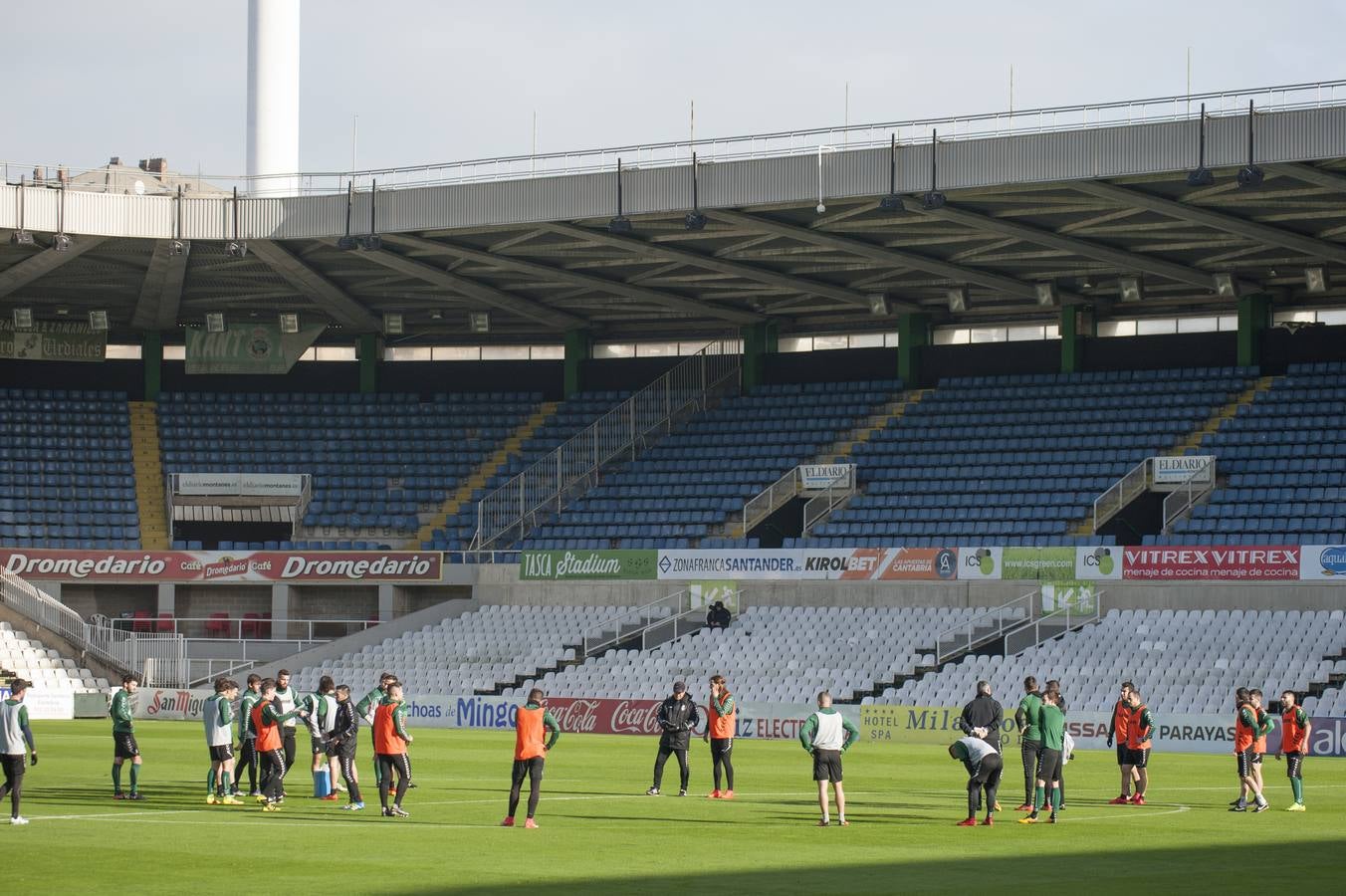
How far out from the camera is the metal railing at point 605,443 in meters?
54.2

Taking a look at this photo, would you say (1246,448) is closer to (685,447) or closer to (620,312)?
(685,447)

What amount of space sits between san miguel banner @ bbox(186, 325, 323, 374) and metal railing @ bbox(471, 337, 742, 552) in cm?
959

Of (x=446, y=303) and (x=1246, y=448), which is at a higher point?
(x=446, y=303)

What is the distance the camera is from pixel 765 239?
1858 inches

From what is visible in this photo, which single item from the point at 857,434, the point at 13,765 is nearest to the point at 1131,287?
the point at 857,434

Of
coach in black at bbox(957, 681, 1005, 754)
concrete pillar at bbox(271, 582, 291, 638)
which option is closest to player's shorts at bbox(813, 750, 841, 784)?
coach in black at bbox(957, 681, 1005, 754)

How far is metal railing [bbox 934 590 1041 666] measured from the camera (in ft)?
139

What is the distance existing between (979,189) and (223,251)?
67.9ft

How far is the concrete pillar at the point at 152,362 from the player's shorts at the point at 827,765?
43411mm

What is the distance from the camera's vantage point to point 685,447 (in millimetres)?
55219

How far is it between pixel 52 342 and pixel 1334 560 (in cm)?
3911

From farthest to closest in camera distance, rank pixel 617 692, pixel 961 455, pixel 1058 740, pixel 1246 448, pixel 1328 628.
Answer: pixel 961 455, pixel 1246 448, pixel 617 692, pixel 1328 628, pixel 1058 740

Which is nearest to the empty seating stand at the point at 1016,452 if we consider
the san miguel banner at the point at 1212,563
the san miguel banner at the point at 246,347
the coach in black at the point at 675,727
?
the san miguel banner at the point at 1212,563

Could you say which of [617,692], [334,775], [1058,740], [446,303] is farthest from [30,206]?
[1058,740]
